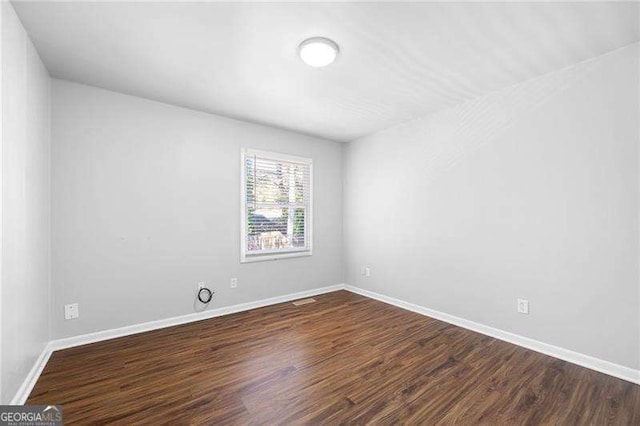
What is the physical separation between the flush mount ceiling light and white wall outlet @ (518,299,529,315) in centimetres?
272

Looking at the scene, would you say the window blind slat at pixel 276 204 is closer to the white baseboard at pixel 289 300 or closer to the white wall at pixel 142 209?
the white wall at pixel 142 209

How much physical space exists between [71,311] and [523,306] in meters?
4.17

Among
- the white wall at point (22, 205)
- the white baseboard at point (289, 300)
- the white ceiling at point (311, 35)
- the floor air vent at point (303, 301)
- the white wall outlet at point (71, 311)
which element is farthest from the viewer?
the floor air vent at point (303, 301)

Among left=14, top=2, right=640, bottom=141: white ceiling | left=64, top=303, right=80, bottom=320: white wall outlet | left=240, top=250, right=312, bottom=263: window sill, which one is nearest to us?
left=14, top=2, right=640, bottom=141: white ceiling

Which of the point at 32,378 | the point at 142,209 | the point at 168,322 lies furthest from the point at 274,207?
the point at 32,378

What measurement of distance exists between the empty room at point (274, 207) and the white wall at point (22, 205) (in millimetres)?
23

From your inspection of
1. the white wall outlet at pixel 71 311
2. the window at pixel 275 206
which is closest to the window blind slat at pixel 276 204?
the window at pixel 275 206

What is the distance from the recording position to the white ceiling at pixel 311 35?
1.70m

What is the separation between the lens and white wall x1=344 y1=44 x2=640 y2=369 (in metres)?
2.08

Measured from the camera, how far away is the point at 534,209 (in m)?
2.50

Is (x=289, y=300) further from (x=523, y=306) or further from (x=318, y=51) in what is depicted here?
(x=318, y=51)

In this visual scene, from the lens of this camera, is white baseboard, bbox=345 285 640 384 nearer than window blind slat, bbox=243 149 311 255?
Yes

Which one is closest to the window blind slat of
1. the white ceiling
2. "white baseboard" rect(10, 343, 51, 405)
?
the white ceiling

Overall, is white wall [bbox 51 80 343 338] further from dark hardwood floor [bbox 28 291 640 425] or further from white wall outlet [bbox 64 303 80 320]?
dark hardwood floor [bbox 28 291 640 425]
